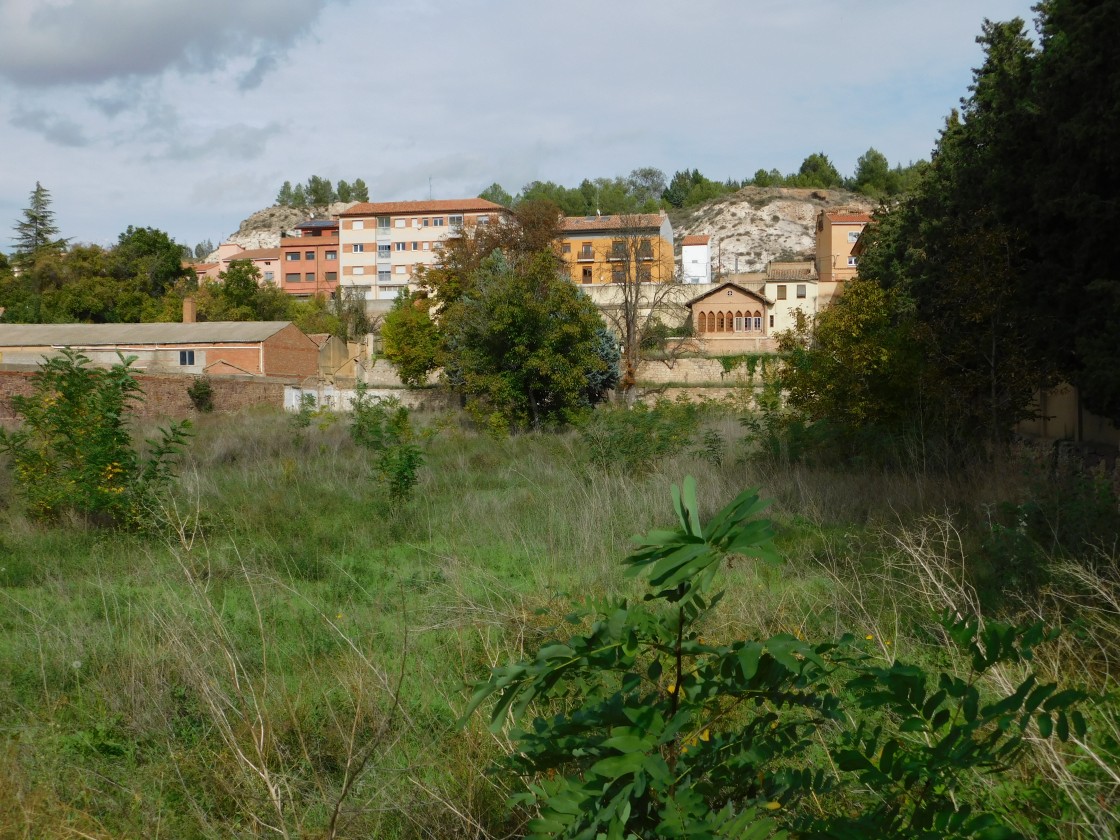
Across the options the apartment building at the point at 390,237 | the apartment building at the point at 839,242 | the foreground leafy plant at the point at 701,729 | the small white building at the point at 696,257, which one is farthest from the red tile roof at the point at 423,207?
the foreground leafy plant at the point at 701,729

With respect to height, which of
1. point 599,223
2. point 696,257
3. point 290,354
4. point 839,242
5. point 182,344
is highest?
point 599,223

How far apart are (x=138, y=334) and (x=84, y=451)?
3656 cm

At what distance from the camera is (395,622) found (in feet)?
20.1

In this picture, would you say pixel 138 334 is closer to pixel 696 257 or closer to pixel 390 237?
pixel 390 237

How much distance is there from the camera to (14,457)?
1071 cm

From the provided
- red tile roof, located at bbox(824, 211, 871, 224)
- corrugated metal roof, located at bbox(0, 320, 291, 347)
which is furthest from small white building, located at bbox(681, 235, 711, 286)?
corrugated metal roof, located at bbox(0, 320, 291, 347)

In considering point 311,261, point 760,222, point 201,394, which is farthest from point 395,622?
point 760,222

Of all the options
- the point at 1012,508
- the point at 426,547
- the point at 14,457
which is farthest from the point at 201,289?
the point at 1012,508

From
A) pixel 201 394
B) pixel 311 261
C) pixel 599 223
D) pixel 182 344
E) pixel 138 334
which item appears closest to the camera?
pixel 201 394

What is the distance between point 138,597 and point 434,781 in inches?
151

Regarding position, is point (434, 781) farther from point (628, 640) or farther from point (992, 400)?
point (992, 400)

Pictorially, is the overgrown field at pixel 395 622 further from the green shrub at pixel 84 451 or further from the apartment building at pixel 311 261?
the apartment building at pixel 311 261

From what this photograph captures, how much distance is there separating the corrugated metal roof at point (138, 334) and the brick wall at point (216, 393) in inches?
235

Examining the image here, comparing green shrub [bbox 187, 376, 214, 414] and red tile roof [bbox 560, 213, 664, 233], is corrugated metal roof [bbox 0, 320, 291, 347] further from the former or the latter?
red tile roof [bbox 560, 213, 664, 233]
